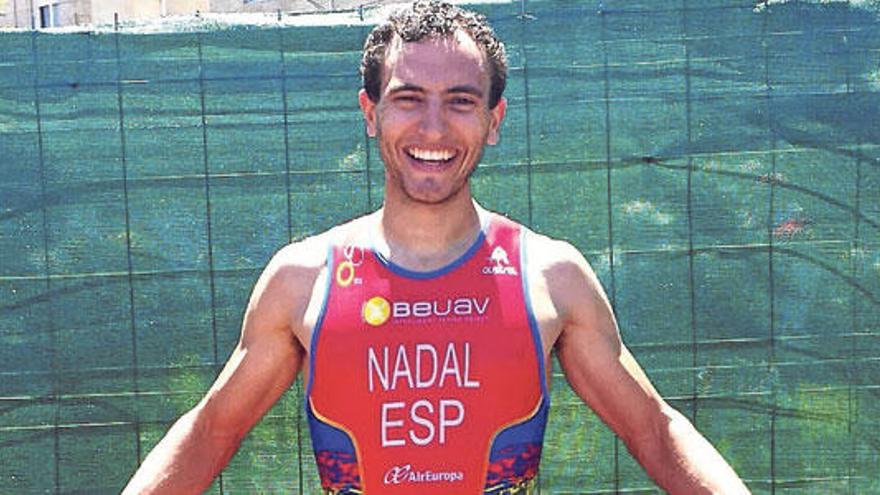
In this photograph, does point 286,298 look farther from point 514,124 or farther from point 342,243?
point 514,124

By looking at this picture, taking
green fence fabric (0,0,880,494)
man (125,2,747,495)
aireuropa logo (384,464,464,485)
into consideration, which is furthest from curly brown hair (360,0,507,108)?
green fence fabric (0,0,880,494)

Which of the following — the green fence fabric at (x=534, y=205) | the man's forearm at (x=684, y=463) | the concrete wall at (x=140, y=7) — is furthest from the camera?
the concrete wall at (x=140, y=7)

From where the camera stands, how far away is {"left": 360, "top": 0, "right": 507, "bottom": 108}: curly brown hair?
110 inches

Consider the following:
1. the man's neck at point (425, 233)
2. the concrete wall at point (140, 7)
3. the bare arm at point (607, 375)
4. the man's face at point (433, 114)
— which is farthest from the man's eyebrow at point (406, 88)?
the concrete wall at point (140, 7)

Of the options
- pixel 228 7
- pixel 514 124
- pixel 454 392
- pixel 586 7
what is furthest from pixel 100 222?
pixel 228 7

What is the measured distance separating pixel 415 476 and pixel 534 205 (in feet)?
6.96

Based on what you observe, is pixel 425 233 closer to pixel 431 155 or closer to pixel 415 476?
pixel 431 155

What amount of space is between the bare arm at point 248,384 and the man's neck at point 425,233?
218mm

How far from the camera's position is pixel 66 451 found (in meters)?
4.85

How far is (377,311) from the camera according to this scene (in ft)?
9.43

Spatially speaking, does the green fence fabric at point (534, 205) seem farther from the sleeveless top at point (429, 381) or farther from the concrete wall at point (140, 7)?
the concrete wall at point (140, 7)

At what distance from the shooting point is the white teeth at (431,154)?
2.75 m

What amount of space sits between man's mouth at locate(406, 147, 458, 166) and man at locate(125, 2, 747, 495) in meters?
0.02

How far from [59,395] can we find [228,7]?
31.0 metres
